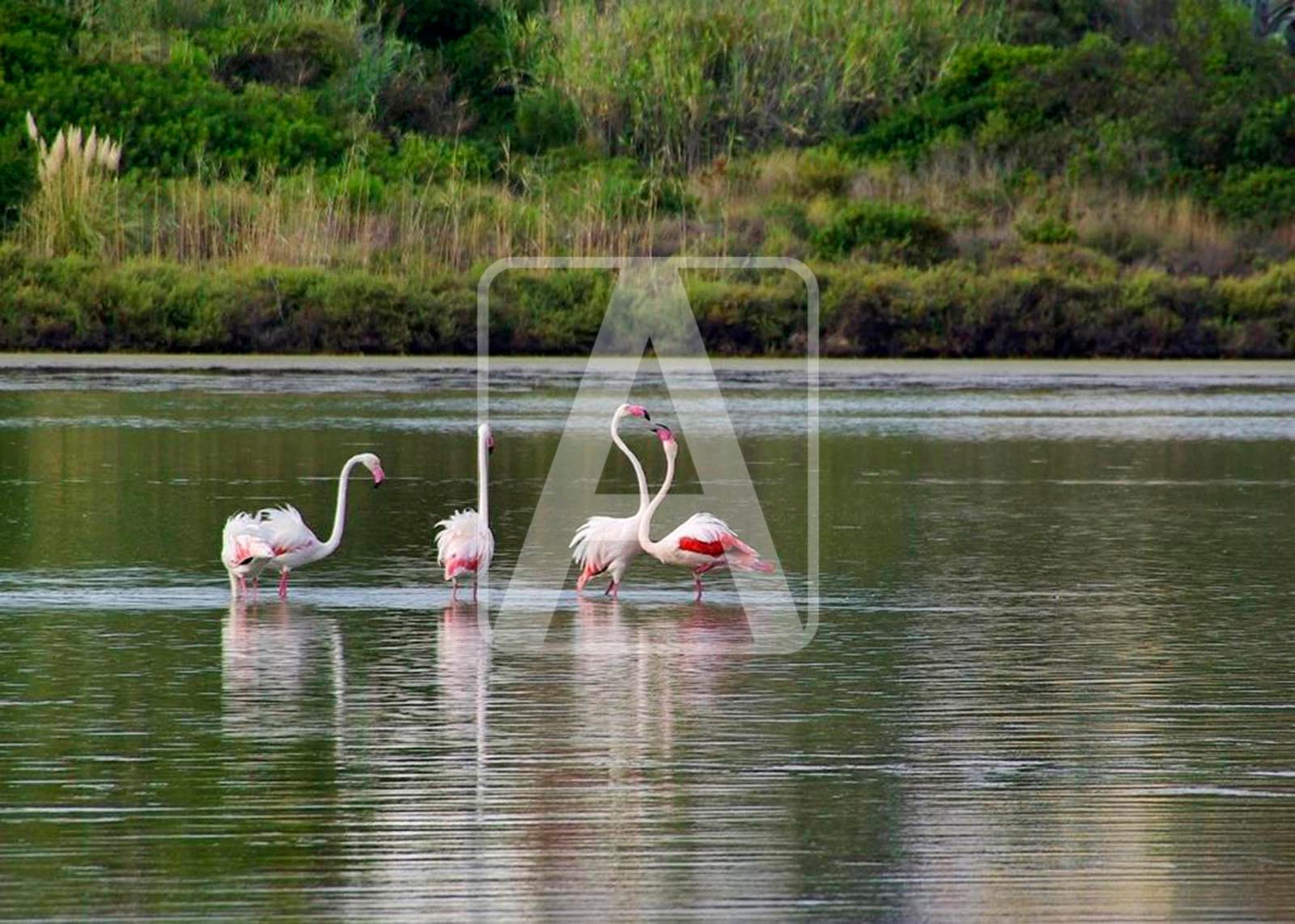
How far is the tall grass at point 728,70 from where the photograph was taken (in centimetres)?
3444

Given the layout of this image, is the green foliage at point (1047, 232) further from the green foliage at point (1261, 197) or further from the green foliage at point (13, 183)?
the green foliage at point (13, 183)

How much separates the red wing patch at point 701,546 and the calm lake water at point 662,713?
24 centimetres

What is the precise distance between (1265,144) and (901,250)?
5895 millimetres

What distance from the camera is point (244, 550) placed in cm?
1092

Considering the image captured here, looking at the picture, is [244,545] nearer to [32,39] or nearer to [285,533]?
[285,533]

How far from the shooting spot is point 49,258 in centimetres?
2719

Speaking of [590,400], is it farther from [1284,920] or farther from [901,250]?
[1284,920]

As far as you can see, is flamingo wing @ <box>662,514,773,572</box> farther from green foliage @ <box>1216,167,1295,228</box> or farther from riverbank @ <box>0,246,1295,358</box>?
green foliage @ <box>1216,167,1295,228</box>

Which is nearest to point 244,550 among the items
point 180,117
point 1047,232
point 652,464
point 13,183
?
point 652,464

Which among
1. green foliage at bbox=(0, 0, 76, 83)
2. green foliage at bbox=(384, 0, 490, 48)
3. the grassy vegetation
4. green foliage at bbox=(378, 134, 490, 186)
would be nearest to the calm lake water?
the grassy vegetation

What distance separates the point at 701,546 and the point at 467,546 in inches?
39.9

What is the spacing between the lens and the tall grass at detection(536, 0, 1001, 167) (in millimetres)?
34438

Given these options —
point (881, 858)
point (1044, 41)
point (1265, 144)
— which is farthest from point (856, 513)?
point (1044, 41)

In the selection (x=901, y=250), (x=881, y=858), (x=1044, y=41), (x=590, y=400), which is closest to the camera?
(x=881, y=858)
